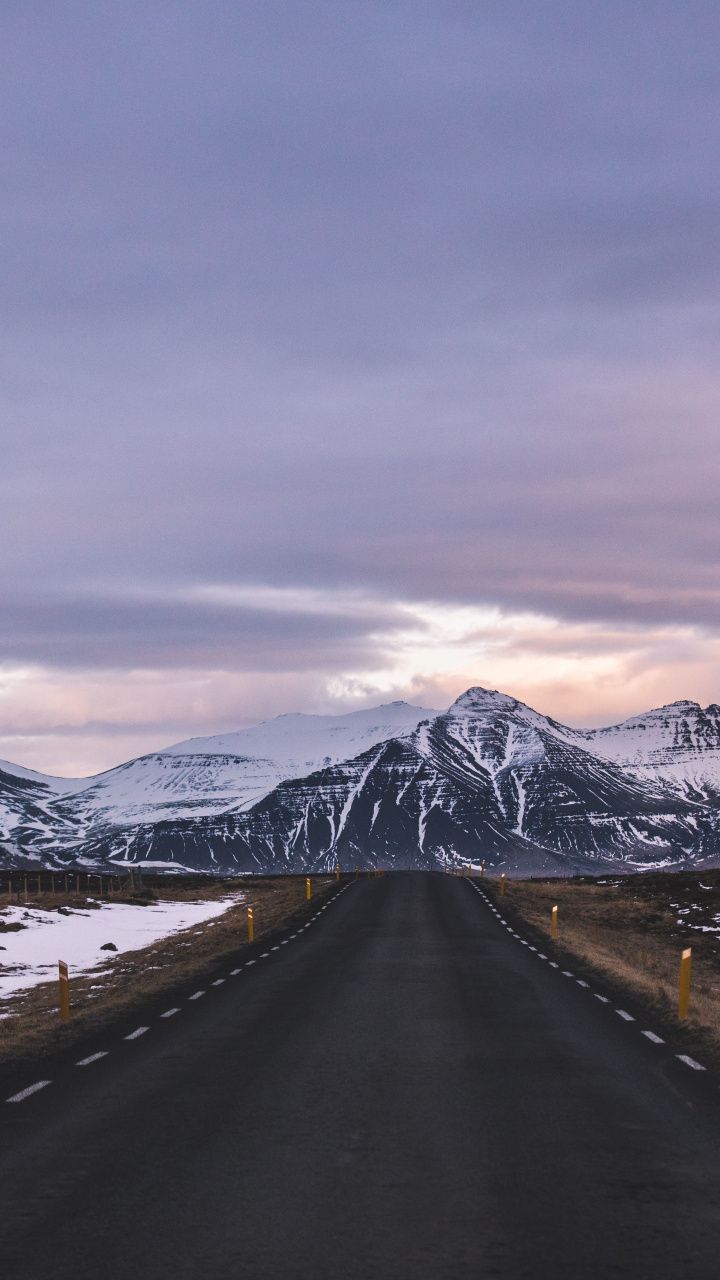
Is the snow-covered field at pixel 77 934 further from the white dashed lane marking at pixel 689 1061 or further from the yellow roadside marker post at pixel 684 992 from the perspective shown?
the white dashed lane marking at pixel 689 1061

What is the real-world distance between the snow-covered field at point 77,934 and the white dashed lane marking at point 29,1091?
15525 mm

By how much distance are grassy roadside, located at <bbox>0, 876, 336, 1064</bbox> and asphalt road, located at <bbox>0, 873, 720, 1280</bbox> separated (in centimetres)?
125

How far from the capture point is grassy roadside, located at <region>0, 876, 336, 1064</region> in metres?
20.1

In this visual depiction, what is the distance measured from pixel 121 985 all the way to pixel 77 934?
71.8 feet

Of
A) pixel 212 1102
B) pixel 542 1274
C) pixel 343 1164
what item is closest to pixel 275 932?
pixel 212 1102

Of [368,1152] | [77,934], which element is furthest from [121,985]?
[77,934]

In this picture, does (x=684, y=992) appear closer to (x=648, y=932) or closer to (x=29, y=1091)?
(x=29, y=1091)

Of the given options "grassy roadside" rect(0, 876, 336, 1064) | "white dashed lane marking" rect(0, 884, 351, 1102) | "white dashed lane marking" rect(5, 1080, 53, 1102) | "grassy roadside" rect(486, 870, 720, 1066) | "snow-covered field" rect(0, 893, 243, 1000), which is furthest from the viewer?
"snow-covered field" rect(0, 893, 243, 1000)

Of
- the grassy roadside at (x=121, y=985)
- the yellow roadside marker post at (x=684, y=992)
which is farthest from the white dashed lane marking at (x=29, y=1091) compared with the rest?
the yellow roadside marker post at (x=684, y=992)

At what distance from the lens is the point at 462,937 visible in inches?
1597

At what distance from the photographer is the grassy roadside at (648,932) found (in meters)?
23.6

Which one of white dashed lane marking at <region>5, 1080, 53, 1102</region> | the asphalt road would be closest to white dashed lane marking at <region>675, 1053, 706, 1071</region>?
the asphalt road

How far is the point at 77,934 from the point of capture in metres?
50.6

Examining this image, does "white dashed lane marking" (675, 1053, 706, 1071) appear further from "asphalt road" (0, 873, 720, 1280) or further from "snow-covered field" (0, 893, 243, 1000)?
"snow-covered field" (0, 893, 243, 1000)
